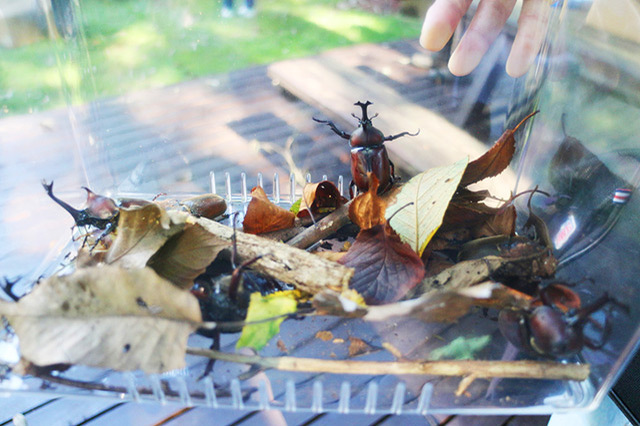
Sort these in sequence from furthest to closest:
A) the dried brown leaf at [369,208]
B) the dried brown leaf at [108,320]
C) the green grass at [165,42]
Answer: the green grass at [165,42]
the dried brown leaf at [369,208]
the dried brown leaf at [108,320]

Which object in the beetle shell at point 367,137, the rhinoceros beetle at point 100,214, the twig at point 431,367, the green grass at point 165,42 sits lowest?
the twig at point 431,367

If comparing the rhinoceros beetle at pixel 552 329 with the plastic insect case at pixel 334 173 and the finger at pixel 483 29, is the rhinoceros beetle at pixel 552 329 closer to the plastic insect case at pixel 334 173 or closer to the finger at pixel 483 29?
the plastic insect case at pixel 334 173

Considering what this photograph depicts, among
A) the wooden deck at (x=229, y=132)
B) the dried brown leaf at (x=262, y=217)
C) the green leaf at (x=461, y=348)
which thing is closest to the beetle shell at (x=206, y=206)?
the dried brown leaf at (x=262, y=217)

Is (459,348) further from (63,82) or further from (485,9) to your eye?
(63,82)

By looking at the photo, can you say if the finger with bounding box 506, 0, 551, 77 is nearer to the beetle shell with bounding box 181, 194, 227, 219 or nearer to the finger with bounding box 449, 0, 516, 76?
the finger with bounding box 449, 0, 516, 76

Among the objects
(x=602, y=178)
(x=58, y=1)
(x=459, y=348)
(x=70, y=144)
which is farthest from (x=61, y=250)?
(x=602, y=178)
